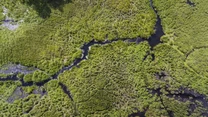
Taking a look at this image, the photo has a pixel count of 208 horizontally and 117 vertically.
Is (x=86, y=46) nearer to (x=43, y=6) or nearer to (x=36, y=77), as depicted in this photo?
(x=36, y=77)

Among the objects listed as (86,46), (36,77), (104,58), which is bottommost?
(104,58)

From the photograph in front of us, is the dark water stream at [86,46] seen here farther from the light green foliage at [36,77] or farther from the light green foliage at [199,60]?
the light green foliage at [199,60]

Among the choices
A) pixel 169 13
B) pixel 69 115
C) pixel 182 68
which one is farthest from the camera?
pixel 169 13

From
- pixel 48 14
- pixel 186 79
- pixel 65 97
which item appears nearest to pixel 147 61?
pixel 186 79

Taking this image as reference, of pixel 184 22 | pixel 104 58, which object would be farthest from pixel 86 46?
pixel 184 22

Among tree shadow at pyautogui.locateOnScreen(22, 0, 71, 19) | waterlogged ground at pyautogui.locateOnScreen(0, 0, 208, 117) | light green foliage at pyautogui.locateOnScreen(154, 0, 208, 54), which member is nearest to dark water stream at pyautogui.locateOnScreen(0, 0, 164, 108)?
waterlogged ground at pyautogui.locateOnScreen(0, 0, 208, 117)

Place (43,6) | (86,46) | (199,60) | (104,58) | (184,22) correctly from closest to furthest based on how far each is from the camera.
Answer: (104,58) → (199,60) → (86,46) → (43,6) → (184,22)

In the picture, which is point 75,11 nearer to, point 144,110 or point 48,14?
point 48,14

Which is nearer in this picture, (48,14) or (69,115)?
(69,115)
